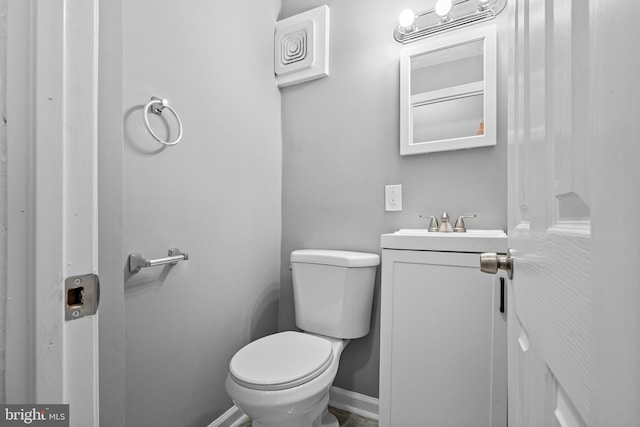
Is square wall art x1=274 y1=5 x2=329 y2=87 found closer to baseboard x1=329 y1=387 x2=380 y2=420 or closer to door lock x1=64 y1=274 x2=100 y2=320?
door lock x1=64 y1=274 x2=100 y2=320

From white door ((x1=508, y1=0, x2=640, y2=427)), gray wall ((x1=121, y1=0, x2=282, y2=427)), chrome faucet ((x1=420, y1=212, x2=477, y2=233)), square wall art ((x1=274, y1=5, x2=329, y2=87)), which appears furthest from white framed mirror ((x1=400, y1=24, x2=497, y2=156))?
white door ((x1=508, y1=0, x2=640, y2=427))

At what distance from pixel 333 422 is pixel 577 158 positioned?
4.91 feet

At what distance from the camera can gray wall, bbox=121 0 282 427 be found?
1012 millimetres

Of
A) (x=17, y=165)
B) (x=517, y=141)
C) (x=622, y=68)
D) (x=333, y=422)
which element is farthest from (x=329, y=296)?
(x=622, y=68)

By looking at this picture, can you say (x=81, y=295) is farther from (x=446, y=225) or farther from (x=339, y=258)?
(x=446, y=225)

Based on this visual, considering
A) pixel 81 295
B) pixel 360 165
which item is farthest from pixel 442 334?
pixel 81 295

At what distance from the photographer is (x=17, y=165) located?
36 centimetres

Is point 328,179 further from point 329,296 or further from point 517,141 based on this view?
point 517,141

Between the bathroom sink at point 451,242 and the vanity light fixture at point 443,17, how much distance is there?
927mm

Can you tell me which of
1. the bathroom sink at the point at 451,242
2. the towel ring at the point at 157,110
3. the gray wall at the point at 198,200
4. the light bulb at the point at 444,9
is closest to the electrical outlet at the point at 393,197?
the bathroom sink at the point at 451,242

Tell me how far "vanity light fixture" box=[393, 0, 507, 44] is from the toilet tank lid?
3.34 feet

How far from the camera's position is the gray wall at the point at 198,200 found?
1.01 meters

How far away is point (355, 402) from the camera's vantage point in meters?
1.47

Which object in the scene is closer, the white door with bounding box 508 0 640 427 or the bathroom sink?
the white door with bounding box 508 0 640 427
